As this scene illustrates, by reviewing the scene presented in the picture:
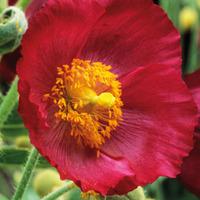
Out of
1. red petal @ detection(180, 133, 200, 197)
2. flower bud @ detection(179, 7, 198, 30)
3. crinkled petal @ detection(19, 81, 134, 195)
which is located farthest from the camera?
flower bud @ detection(179, 7, 198, 30)

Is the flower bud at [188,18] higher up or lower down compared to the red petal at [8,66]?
lower down

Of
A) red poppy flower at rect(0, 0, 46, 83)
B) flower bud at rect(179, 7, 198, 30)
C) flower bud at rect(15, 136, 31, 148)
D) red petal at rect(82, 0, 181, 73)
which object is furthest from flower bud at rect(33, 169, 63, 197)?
flower bud at rect(179, 7, 198, 30)

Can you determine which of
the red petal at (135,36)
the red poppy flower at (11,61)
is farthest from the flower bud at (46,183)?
the red petal at (135,36)

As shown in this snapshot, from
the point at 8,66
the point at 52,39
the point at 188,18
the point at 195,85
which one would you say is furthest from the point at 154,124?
the point at 188,18

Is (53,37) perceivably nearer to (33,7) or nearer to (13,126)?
(33,7)

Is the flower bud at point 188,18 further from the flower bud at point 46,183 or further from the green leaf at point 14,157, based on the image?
the green leaf at point 14,157

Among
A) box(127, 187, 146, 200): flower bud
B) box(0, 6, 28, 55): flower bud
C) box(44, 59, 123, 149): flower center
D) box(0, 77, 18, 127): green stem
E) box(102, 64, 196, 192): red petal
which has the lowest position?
box(127, 187, 146, 200): flower bud

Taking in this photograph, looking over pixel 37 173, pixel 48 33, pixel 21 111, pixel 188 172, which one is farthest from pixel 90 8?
pixel 37 173

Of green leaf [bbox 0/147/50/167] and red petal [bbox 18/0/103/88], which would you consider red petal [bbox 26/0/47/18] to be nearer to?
red petal [bbox 18/0/103/88]

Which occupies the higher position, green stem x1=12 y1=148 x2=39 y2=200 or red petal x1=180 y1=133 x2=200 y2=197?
green stem x1=12 y1=148 x2=39 y2=200
